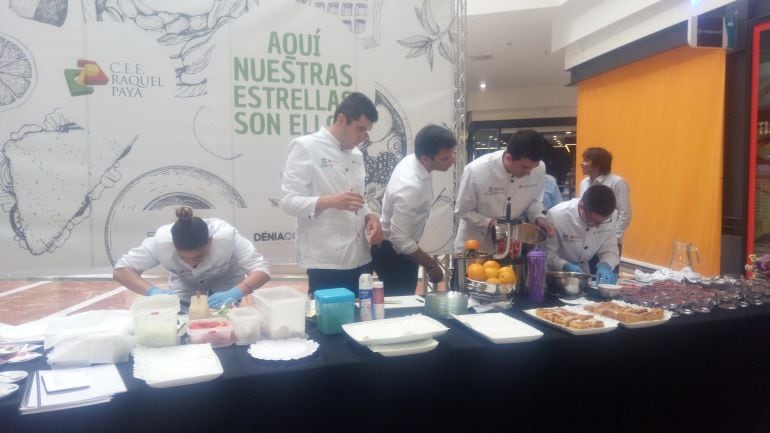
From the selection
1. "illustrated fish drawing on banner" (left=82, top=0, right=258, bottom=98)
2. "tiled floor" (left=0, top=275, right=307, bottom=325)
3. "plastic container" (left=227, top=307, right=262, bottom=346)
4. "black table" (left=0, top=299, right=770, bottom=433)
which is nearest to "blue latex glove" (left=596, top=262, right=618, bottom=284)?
"black table" (left=0, top=299, right=770, bottom=433)

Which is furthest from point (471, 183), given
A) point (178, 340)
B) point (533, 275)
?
point (178, 340)

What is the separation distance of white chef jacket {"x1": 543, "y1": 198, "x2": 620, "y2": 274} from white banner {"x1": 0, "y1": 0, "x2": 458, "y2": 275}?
2.60 ft

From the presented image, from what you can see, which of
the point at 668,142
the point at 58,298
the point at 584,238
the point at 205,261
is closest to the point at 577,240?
the point at 584,238

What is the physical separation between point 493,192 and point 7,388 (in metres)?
1.99

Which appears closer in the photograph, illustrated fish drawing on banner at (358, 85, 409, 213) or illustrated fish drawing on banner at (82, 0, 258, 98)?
illustrated fish drawing on banner at (82, 0, 258, 98)

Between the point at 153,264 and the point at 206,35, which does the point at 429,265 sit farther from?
the point at 206,35

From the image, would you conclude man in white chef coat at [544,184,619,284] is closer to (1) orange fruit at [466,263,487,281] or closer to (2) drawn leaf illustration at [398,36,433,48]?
(1) orange fruit at [466,263,487,281]

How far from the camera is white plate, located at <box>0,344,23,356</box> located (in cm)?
131

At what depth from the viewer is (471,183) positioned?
2523mm

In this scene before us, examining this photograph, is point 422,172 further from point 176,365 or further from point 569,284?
point 176,365

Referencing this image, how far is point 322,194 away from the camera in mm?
2184

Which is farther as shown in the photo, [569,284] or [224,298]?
[569,284]

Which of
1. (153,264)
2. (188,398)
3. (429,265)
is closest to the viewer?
(188,398)

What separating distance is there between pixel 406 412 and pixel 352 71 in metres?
1.84
